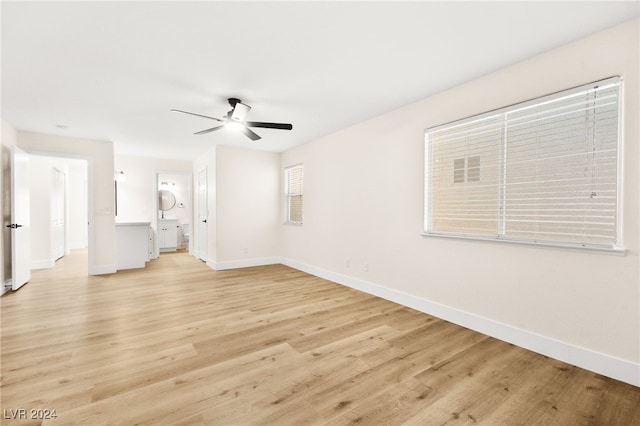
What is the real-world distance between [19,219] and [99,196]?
120cm

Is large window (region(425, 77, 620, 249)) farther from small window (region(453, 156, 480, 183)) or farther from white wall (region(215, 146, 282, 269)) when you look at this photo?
white wall (region(215, 146, 282, 269))

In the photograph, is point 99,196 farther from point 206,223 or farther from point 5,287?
point 206,223

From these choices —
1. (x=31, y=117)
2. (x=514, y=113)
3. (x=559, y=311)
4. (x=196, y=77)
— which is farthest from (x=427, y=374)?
(x=31, y=117)

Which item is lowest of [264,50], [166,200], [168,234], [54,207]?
[168,234]

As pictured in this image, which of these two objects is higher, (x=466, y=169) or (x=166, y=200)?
(x=466, y=169)

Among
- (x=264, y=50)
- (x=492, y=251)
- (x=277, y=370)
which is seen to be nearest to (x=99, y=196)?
(x=264, y=50)

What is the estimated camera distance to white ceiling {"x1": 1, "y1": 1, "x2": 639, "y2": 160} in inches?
74.4

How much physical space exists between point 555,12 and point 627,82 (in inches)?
29.9

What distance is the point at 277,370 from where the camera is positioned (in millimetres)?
2121

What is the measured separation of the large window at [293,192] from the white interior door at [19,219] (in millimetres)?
4365

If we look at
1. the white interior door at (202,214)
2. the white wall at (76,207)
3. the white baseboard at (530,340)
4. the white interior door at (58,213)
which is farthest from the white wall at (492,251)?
the white wall at (76,207)

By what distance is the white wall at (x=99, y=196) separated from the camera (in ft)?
16.8

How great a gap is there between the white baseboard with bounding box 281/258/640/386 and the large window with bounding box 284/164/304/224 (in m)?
2.66

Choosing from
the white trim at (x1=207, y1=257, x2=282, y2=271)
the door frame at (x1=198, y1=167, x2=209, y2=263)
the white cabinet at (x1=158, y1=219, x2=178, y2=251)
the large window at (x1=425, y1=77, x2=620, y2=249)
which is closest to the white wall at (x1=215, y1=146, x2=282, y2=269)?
the white trim at (x1=207, y1=257, x2=282, y2=271)
